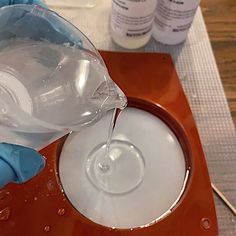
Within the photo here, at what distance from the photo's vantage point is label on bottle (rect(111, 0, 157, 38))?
607mm

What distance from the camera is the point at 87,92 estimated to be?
1.61ft

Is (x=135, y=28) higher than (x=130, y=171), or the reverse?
(x=135, y=28)

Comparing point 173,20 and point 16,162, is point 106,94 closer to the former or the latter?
point 16,162

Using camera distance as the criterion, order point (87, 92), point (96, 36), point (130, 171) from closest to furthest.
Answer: point (87, 92), point (130, 171), point (96, 36)

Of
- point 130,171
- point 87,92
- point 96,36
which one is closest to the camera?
point 87,92

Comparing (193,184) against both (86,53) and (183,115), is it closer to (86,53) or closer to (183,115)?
(183,115)

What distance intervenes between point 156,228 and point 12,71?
0.75ft

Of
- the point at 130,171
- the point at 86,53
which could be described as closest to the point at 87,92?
the point at 86,53

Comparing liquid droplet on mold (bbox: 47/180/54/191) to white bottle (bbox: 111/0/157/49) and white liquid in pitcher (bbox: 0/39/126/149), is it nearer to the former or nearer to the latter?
white liquid in pitcher (bbox: 0/39/126/149)

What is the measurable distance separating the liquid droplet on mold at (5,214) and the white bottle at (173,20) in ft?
1.02

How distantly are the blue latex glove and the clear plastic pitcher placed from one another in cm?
1

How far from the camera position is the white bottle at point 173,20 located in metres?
0.62

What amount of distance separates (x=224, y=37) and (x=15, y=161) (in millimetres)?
394

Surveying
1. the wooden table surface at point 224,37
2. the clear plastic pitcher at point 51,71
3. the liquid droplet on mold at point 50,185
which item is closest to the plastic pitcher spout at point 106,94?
the clear plastic pitcher at point 51,71
